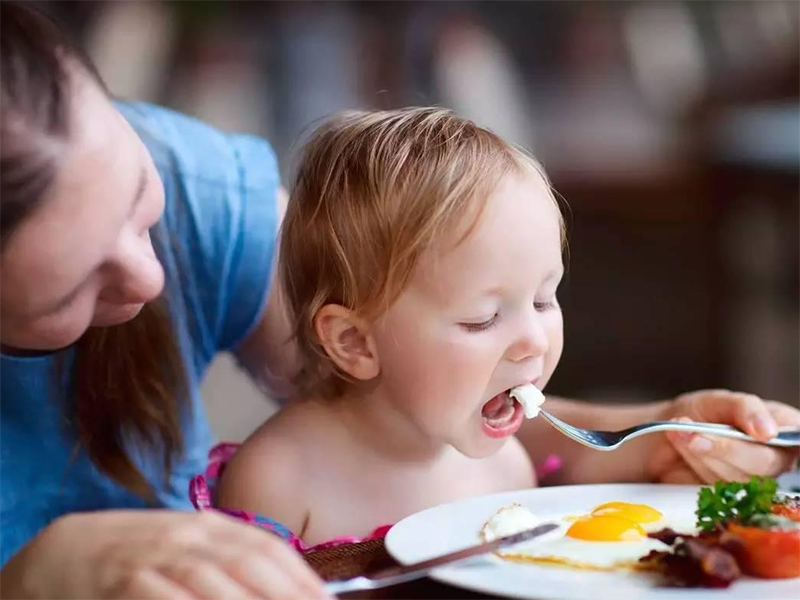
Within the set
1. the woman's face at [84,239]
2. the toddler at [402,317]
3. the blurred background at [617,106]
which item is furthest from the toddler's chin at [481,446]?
the blurred background at [617,106]

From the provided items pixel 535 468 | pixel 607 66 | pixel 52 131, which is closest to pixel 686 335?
pixel 607 66

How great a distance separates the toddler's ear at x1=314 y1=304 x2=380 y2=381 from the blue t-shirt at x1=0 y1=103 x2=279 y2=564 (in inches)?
8.6

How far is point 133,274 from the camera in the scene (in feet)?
1.95

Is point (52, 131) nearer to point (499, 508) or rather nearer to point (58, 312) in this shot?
point (58, 312)

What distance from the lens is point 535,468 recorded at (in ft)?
2.62

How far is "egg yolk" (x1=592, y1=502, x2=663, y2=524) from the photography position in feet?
2.06

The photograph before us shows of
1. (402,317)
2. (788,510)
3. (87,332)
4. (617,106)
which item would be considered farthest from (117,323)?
(617,106)

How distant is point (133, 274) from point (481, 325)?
0.20 m

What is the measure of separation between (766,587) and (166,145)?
62 cm

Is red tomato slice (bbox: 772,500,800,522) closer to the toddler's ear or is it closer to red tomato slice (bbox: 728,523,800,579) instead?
red tomato slice (bbox: 728,523,800,579)

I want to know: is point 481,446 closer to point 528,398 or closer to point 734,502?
point 528,398

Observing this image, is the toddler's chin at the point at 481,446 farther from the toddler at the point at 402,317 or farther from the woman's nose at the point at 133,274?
the woman's nose at the point at 133,274

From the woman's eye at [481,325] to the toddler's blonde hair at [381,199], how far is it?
0.15ft

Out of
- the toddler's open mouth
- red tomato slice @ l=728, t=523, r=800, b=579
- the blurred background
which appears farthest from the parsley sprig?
the blurred background
